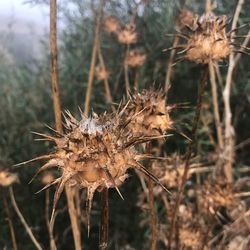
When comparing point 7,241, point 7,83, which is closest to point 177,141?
point 7,241

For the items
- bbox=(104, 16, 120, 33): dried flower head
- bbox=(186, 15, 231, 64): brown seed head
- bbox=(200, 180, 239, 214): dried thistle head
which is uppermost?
bbox=(186, 15, 231, 64): brown seed head

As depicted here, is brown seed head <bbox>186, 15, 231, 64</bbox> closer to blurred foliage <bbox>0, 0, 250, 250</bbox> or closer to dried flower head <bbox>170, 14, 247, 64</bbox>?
dried flower head <bbox>170, 14, 247, 64</bbox>

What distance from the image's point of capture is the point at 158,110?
1049 mm

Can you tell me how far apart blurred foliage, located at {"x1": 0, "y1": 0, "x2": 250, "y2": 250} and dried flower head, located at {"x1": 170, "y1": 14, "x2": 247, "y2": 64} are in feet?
3.33

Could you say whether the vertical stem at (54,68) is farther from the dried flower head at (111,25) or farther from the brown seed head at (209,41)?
the dried flower head at (111,25)

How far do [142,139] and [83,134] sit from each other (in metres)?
0.09

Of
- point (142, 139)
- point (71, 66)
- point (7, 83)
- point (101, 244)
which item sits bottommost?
point (7, 83)

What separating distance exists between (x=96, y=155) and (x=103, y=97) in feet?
5.78

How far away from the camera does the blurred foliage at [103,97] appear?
7.51 ft

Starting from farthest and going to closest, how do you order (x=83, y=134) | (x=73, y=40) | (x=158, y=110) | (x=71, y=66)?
(x=73, y=40) → (x=71, y=66) → (x=158, y=110) → (x=83, y=134)

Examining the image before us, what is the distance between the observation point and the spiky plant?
0.79m

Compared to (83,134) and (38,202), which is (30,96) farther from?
(83,134)

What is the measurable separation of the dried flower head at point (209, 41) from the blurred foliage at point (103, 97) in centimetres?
102

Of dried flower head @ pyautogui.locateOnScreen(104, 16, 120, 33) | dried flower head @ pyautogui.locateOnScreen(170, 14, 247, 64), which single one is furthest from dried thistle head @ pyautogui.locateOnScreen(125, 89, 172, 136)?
dried flower head @ pyautogui.locateOnScreen(104, 16, 120, 33)
